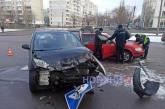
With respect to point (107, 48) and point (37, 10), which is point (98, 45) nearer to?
point (107, 48)

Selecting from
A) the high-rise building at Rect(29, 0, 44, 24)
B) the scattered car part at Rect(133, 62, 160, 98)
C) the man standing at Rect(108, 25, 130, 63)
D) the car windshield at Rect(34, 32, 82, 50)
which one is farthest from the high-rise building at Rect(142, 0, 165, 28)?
the scattered car part at Rect(133, 62, 160, 98)

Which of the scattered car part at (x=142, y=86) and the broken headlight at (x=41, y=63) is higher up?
the broken headlight at (x=41, y=63)

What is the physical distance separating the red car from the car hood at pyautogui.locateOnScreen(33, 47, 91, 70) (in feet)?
16.9

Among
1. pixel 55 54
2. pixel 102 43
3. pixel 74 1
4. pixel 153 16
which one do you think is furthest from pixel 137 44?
pixel 74 1

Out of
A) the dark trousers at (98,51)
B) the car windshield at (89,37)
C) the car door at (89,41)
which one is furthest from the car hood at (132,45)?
the car door at (89,41)

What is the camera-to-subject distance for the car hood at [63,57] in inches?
228

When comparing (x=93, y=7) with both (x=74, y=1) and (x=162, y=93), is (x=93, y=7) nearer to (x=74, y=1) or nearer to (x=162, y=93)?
(x=74, y=1)

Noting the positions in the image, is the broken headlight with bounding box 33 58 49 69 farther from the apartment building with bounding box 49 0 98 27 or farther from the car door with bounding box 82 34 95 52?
the apartment building with bounding box 49 0 98 27

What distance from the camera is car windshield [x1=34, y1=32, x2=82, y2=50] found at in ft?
22.9

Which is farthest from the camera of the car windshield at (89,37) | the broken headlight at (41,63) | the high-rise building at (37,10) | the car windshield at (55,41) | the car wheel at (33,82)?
the high-rise building at (37,10)

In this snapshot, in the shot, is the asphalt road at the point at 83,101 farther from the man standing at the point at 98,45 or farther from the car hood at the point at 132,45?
the car hood at the point at 132,45

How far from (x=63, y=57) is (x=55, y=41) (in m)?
1.43

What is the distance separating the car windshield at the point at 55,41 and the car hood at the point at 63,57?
0.53m

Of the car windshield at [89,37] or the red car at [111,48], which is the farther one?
the car windshield at [89,37]
